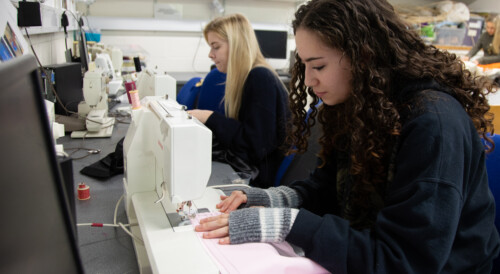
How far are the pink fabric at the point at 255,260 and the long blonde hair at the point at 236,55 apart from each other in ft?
3.59

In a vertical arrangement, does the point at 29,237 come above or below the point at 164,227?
above

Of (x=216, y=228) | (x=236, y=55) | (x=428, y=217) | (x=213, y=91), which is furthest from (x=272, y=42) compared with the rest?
(x=428, y=217)

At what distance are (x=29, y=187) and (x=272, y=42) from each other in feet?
14.6

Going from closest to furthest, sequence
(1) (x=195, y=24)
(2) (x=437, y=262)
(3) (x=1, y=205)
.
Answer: (3) (x=1, y=205) → (2) (x=437, y=262) → (1) (x=195, y=24)

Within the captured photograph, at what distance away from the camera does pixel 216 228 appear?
0.87 meters

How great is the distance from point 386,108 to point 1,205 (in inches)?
28.0

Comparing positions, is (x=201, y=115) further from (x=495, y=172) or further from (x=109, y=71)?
(x=109, y=71)

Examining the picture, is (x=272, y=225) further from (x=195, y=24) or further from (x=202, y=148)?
(x=195, y=24)

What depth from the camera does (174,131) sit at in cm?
83

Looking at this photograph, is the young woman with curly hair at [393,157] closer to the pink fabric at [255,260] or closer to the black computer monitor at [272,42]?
the pink fabric at [255,260]

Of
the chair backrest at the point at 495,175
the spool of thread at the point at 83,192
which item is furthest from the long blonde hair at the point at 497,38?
the spool of thread at the point at 83,192

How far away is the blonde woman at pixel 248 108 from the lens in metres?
1.75

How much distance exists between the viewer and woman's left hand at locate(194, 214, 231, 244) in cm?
85

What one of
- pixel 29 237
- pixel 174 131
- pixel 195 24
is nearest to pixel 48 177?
pixel 29 237
